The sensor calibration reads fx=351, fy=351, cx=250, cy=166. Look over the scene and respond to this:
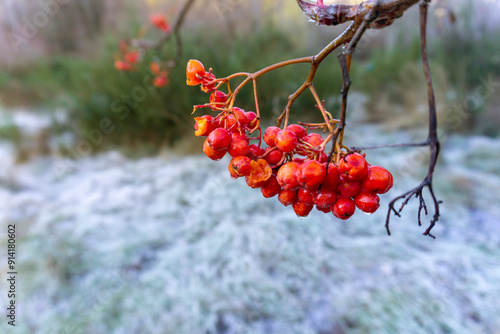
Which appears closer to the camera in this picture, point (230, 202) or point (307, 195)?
point (307, 195)

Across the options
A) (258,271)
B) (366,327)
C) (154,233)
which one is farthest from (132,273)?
(366,327)

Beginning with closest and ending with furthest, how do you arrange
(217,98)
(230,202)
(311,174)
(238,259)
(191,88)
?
(311,174), (217,98), (238,259), (230,202), (191,88)

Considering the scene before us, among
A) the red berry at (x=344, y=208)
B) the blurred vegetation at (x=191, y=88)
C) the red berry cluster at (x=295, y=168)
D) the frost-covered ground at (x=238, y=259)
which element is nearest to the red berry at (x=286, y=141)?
the red berry cluster at (x=295, y=168)

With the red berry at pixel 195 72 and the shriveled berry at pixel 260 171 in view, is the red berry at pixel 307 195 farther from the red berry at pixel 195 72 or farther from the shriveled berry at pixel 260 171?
the red berry at pixel 195 72

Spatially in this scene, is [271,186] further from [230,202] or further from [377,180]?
[230,202]

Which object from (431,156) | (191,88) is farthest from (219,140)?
(191,88)

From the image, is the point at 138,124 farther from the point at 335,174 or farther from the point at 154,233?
the point at 335,174

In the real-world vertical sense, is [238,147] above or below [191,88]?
below
